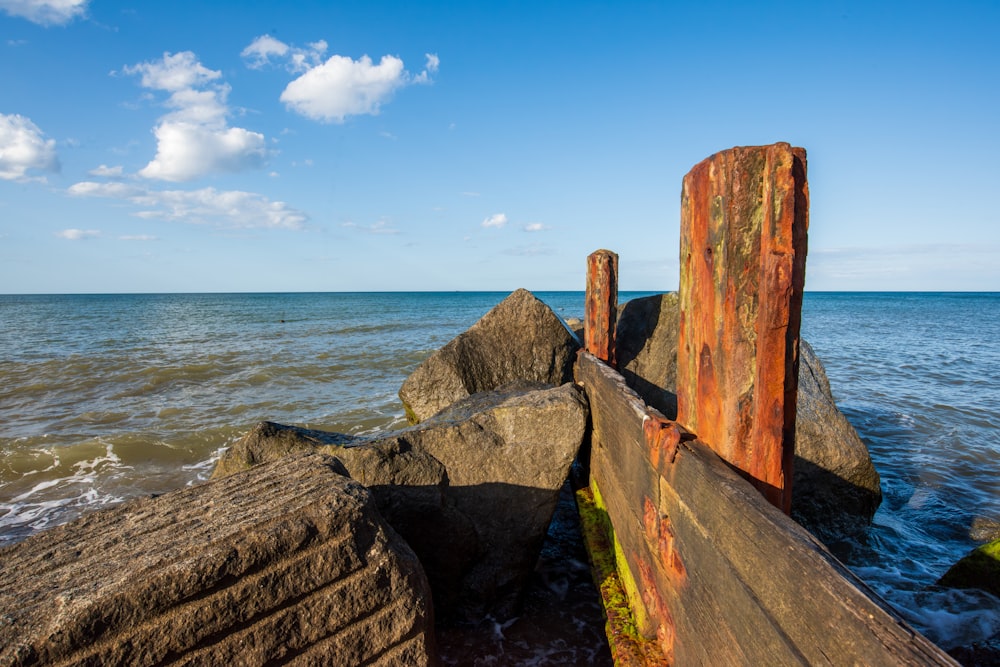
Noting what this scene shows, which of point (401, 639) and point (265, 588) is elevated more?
point (265, 588)

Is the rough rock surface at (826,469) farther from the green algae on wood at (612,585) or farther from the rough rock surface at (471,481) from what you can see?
the rough rock surface at (471,481)

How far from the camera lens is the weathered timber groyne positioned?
1.40 m

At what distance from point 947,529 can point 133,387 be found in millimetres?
14743

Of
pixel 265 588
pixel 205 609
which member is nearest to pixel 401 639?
pixel 265 588

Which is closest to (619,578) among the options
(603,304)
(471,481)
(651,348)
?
(471,481)

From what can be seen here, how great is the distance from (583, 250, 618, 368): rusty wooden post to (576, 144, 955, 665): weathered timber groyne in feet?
10.5

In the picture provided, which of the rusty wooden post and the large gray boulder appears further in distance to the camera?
the rusty wooden post

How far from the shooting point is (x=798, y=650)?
146cm

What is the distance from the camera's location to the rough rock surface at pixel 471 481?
3748 millimetres

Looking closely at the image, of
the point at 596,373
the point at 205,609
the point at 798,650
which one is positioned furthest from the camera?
the point at 596,373

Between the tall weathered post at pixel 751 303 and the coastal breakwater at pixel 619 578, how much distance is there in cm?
6

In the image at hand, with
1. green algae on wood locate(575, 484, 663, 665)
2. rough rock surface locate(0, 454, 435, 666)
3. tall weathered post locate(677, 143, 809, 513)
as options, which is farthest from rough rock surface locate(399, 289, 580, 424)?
tall weathered post locate(677, 143, 809, 513)

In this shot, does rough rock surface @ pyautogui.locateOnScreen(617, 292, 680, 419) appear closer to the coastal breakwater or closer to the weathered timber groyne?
the coastal breakwater

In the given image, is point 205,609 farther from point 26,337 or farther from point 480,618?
point 26,337
